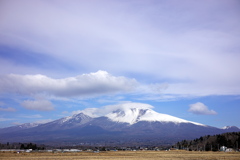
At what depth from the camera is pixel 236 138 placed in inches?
5010

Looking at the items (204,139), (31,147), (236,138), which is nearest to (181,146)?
(204,139)

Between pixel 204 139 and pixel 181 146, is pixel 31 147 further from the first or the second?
pixel 204 139

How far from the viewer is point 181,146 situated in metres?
146

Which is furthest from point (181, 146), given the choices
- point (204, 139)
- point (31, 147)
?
point (31, 147)

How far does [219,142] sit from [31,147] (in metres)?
96.3

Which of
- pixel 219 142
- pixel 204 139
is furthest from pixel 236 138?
pixel 204 139

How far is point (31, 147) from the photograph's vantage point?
430ft

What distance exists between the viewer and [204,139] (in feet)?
494

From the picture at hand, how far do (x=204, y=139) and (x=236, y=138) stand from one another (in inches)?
1000

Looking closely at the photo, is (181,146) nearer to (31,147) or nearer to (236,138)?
(236,138)

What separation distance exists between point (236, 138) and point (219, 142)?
842 centimetres

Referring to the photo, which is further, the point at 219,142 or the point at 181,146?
the point at 181,146

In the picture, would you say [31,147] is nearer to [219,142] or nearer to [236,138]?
[219,142]

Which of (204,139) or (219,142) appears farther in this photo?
(204,139)
